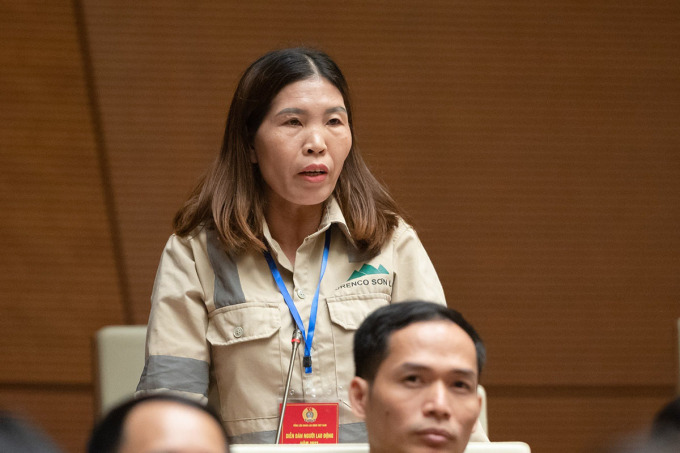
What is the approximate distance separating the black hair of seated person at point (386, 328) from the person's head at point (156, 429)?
518mm

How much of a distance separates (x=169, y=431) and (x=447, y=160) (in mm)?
2448

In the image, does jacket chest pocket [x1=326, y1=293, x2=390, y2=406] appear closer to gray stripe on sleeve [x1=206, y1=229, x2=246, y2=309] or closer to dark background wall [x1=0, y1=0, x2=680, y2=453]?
gray stripe on sleeve [x1=206, y1=229, x2=246, y2=309]

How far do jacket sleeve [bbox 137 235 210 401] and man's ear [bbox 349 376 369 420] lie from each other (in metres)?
0.40

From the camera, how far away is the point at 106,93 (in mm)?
3500

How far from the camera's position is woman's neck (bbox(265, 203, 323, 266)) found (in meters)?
2.24

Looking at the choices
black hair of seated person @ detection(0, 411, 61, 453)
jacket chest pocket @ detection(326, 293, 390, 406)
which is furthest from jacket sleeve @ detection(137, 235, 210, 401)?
black hair of seated person @ detection(0, 411, 61, 453)

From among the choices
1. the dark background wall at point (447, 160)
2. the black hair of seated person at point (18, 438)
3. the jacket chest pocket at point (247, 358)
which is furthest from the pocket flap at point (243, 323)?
the dark background wall at point (447, 160)

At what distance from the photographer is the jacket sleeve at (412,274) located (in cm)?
218

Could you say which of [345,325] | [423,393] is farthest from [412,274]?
[423,393]

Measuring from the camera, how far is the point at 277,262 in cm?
219

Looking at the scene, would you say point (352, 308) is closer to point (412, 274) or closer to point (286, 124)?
point (412, 274)

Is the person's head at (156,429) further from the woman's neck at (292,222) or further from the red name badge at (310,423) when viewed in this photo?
the woman's neck at (292,222)

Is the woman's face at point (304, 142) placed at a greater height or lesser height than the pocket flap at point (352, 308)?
greater

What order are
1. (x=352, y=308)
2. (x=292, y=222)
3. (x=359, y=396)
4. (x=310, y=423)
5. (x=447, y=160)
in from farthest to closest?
(x=447, y=160) < (x=292, y=222) < (x=352, y=308) < (x=310, y=423) < (x=359, y=396)
